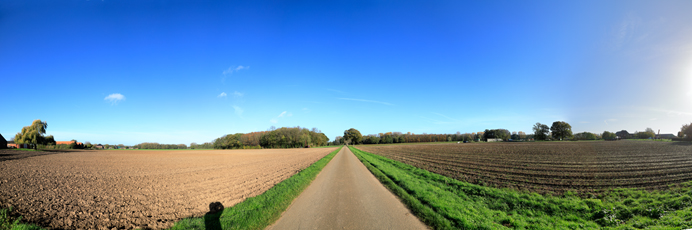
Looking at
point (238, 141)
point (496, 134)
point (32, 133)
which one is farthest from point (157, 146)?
point (496, 134)

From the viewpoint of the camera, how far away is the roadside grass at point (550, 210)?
555 cm

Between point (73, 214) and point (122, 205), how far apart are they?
4.44 feet

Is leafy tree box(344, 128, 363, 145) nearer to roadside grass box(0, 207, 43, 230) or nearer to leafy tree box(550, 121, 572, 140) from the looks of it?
leafy tree box(550, 121, 572, 140)

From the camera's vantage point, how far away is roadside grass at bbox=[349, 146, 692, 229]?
18.2 feet

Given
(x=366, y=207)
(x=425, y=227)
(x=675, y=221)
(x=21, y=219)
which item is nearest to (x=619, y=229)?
(x=675, y=221)

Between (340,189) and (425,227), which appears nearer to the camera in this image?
(425,227)

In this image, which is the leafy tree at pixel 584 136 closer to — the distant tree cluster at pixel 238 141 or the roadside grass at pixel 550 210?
the roadside grass at pixel 550 210

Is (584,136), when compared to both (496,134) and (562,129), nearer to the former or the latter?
(562,129)

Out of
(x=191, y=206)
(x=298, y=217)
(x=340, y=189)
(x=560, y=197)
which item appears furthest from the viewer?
(x=340, y=189)

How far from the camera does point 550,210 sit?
722 centimetres

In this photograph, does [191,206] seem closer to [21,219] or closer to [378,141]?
[21,219]

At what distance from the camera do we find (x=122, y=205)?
8078mm

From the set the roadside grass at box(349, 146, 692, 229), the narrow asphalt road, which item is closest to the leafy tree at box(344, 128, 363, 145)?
the roadside grass at box(349, 146, 692, 229)

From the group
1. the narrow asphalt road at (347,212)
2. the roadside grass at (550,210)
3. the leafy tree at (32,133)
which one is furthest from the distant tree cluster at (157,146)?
the roadside grass at (550,210)
